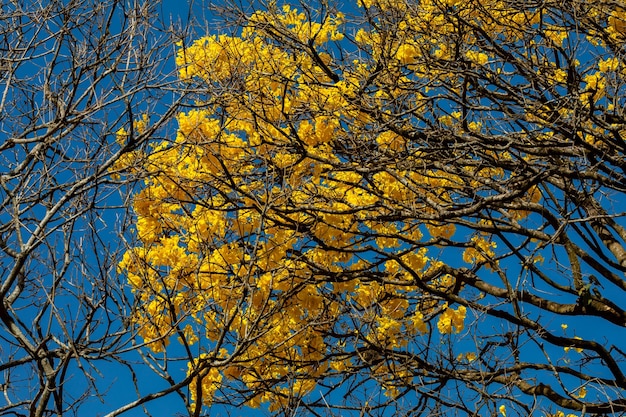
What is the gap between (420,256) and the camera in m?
6.63

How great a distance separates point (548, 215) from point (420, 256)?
107 cm

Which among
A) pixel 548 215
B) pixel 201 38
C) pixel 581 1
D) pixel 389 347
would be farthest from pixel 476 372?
pixel 201 38

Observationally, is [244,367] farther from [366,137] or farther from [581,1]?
[581,1]

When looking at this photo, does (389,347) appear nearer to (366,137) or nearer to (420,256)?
(420,256)

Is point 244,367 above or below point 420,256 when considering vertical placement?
below

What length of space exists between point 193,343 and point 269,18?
9.65 ft

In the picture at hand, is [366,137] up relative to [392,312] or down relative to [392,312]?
up

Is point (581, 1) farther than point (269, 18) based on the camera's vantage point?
No

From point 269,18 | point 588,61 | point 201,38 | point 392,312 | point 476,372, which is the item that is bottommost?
point 476,372

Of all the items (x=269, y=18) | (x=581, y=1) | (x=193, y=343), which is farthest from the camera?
(x=269, y=18)

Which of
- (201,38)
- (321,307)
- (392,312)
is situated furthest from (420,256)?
(201,38)

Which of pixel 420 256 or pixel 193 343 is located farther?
pixel 420 256

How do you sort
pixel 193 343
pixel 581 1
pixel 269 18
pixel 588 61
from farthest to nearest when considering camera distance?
pixel 269 18
pixel 588 61
pixel 581 1
pixel 193 343

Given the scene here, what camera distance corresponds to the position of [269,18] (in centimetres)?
700
